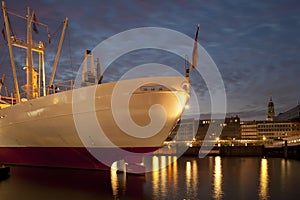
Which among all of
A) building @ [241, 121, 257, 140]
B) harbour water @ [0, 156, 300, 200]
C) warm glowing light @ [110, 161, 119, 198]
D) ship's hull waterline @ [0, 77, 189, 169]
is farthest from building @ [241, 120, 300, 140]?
ship's hull waterline @ [0, 77, 189, 169]

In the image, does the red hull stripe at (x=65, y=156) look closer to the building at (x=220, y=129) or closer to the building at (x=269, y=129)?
the building at (x=269, y=129)

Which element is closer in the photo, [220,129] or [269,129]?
[269,129]

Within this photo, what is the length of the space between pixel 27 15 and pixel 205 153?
5718 centimetres

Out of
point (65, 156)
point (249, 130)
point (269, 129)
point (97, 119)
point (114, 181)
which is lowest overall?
point (114, 181)

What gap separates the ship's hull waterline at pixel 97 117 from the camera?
19.0 metres

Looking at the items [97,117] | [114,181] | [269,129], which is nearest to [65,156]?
[114,181]

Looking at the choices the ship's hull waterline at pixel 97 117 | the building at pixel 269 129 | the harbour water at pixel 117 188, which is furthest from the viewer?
the building at pixel 269 129

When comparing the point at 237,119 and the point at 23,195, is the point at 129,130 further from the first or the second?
the point at 237,119

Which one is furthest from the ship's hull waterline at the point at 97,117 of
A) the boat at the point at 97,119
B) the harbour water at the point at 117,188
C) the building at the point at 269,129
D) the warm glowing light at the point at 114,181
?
the building at the point at 269,129

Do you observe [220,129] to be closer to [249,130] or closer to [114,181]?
[249,130]

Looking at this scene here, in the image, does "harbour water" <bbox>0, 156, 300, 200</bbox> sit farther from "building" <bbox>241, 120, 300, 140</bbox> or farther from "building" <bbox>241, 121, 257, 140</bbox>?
"building" <bbox>241, 121, 257, 140</bbox>

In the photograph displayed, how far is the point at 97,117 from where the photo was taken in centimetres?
1956

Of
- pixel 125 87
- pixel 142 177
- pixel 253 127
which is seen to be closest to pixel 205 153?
pixel 142 177

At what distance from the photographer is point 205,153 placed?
74312 mm
